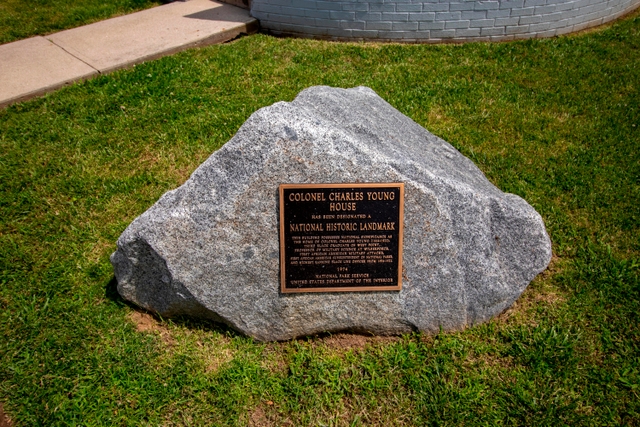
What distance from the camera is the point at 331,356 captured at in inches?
128

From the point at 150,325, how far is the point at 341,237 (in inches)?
54.9

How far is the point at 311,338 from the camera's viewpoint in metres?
3.35

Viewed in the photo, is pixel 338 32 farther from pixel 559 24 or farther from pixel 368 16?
pixel 559 24

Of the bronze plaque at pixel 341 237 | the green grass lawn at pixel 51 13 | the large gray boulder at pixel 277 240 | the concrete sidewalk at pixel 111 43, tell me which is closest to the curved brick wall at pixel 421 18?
the concrete sidewalk at pixel 111 43

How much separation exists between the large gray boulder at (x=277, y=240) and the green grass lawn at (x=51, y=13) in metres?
5.94

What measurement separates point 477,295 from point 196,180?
5.97 feet

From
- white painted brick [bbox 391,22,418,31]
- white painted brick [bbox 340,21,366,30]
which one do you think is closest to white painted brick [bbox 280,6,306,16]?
white painted brick [bbox 340,21,366,30]

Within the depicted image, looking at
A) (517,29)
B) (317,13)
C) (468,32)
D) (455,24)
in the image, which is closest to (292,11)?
(317,13)

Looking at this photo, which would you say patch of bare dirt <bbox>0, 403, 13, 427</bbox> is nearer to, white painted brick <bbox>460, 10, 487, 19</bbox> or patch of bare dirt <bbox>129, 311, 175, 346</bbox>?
patch of bare dirt <bbox>129, 311, 175, 346</bbox>

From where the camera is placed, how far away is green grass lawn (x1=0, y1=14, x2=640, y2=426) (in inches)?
118

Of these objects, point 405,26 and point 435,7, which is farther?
point 405,26

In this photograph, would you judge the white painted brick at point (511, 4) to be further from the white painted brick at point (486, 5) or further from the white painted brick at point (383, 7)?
the white painted brick at point (383, 7)

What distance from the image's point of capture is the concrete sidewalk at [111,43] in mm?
6074

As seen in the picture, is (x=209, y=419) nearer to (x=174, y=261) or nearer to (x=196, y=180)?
(x=174, y=261)
